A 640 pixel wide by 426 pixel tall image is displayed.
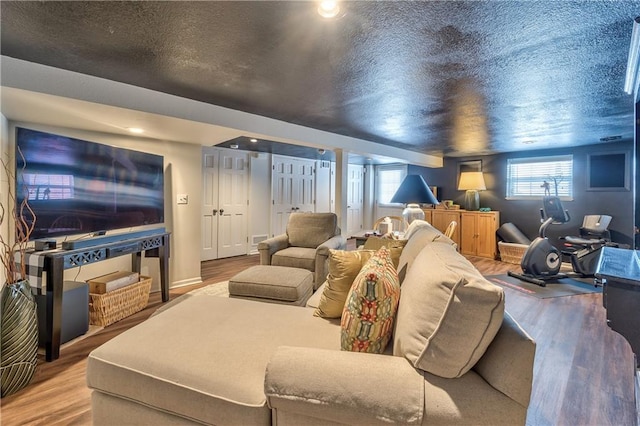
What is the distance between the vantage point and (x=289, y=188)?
670 centimetres

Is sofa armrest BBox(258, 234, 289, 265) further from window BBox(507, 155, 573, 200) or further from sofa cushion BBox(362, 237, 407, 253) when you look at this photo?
window BBox(507, 155, 573, 200)

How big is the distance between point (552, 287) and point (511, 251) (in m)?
1.51

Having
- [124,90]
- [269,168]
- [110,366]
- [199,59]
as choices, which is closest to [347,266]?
[110,366]

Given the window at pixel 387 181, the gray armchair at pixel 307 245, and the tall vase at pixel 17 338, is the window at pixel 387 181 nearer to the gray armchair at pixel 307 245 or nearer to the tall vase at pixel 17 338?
the gray armchair at pixel 307 245

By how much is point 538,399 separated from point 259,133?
3.31 m

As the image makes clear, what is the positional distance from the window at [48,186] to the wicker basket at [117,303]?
915 mm

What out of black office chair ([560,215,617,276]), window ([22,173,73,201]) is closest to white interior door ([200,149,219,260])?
window ([22,173,73,201])

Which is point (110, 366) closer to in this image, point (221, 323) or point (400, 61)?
point (221, 323)

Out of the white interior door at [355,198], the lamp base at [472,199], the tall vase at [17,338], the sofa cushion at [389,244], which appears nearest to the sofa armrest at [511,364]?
the sofa cushion at [389,244]

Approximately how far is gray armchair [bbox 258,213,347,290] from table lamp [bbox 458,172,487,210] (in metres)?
3.41

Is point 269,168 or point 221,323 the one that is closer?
point 221,323

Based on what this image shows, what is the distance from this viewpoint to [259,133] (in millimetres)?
3561

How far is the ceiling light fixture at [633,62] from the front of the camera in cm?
162

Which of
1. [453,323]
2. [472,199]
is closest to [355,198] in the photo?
[472,199]
